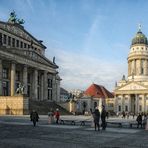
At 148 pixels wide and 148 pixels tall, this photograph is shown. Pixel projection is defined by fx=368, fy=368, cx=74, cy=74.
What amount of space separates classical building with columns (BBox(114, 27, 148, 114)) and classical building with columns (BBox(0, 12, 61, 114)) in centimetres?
6576

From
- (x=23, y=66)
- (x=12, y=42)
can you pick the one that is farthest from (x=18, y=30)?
(x=23, y=66)

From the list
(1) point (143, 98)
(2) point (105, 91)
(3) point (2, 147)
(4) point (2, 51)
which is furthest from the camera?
(2) point (105, 91)

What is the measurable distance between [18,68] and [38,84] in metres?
10.2

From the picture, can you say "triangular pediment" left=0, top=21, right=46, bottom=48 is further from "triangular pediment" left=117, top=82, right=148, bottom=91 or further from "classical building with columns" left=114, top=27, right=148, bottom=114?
"classical building with columns" left=114, top=27, right=148, bottom=114

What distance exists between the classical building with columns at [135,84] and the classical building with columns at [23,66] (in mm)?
65760

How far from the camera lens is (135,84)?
151625 mm

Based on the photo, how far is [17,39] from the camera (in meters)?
80.7

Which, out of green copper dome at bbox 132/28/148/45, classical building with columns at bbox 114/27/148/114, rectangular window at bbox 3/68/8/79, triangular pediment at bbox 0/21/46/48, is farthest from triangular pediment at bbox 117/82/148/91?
rectangular window at bbox 3/68/8/79

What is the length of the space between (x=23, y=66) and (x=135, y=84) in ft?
278

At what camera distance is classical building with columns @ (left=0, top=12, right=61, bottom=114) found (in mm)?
70562

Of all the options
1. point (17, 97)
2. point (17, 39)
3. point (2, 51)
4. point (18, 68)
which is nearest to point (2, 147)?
point (17, 97)

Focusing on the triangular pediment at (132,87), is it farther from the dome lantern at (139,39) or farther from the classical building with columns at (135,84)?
the dome lantern at (139,39)

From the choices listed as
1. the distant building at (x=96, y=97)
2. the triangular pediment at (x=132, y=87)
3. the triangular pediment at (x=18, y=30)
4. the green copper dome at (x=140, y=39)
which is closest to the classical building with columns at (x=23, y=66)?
the triangular pediment at (x=18, y=30)

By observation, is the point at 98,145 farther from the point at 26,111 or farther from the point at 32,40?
the point at 32,40
